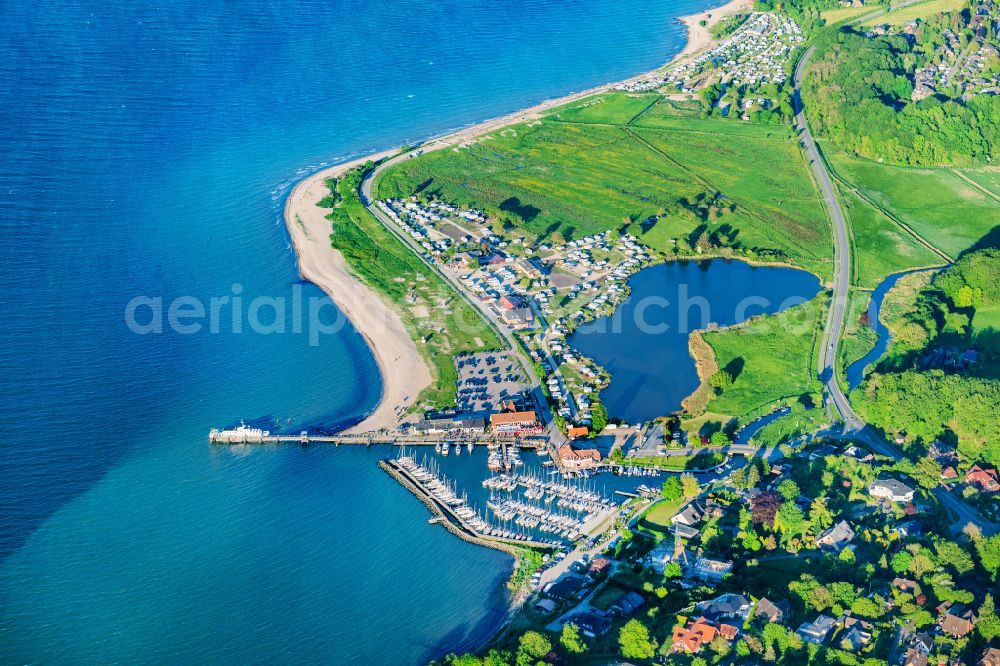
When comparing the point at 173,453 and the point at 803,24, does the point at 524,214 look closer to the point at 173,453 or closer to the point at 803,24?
the point at 173,453

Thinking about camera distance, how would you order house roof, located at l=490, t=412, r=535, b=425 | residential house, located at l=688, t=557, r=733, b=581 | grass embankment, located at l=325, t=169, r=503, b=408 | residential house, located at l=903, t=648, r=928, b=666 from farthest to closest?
grass embankment, located at l=325, t=169, r=503, b=408 → house roof, located at l=490, t=412, r=535, b=425 → residential house, located at l=688, t=557, r=733, b=581 → residential house, located at l=903, t=648, r=928, b=666

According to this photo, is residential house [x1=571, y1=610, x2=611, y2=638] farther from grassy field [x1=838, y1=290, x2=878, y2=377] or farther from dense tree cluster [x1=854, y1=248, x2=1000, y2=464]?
grassy field [x1=838, y1=290, x2=878, y2=377]

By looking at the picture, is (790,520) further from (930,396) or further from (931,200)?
(931,200)

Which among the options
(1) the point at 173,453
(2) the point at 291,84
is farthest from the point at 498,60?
(1) the point at 173,453

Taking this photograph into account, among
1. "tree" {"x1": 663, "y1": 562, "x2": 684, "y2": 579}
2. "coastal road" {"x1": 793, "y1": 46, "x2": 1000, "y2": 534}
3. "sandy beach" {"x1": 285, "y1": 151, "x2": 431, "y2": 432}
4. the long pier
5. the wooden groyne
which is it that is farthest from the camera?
"sandy beach" {"x1": 285, "y1": 151, "x2": 431, "y2": 432}

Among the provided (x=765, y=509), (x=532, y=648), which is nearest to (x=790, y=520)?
(x=765, y=509)

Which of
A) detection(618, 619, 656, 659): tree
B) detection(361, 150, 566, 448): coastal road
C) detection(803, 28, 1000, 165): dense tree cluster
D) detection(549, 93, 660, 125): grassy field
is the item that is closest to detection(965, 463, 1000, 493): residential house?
detection(361, 150, 566, 448): coastal road
